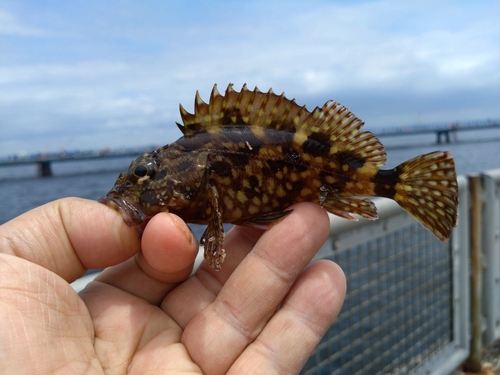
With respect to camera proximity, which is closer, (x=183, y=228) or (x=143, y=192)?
(x=183, y=228)

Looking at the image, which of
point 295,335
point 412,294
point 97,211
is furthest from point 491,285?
point 97,211

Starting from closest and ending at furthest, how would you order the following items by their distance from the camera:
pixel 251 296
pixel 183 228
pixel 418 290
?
pixel 183 228
pixel 251 296
pixel 418 290

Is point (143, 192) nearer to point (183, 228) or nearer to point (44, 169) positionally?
point (183, 228)

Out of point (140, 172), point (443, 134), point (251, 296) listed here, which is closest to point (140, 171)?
point (140, 172)

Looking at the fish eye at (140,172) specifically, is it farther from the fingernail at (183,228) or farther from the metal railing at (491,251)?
the metal railing at (491,251)

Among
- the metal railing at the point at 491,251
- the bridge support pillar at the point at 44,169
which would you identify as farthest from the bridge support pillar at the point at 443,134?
the metal railing at the point at 491,251

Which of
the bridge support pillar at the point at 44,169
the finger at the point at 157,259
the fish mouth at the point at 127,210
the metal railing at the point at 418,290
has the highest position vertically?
the fish mouth at the point at 127,210
